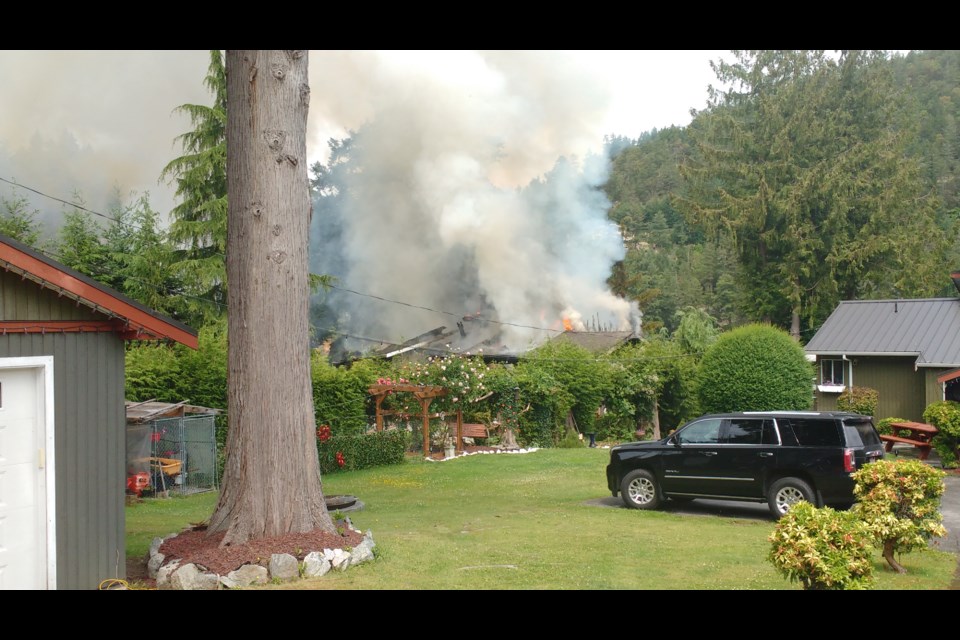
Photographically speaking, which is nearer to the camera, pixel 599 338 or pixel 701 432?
pixel 701 432

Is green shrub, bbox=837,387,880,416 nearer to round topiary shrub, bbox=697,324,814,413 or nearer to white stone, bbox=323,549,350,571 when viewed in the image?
round topiary shrub, bbox=697,324,814,413

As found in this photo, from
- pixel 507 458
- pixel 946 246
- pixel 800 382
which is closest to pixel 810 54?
pixel 946 246

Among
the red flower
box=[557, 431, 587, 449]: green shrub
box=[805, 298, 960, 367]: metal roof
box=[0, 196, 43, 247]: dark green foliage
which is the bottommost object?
box=[557, 431, 587, 449]: green shrub

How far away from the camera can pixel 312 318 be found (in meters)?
45.7

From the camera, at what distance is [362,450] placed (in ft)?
72.6

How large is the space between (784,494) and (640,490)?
2521 millimetres

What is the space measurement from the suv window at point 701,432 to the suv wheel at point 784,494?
125cm

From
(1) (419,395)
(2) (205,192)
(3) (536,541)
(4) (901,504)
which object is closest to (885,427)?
(1) (419,395)

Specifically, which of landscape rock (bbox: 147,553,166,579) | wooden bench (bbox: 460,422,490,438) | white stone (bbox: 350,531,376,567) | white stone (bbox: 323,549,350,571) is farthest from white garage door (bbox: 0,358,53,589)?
wooden bench (bbox: 460,422,490,438)

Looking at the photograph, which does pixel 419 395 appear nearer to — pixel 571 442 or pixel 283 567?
pixel 571 442

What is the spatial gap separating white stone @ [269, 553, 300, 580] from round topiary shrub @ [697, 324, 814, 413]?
19872 millimetres

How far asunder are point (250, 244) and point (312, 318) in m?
36.0

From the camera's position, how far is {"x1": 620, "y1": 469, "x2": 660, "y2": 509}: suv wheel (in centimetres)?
1446

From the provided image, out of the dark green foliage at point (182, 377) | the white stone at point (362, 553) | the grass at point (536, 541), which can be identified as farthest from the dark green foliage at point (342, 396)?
the white stone at point (362, 553)
